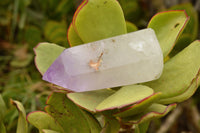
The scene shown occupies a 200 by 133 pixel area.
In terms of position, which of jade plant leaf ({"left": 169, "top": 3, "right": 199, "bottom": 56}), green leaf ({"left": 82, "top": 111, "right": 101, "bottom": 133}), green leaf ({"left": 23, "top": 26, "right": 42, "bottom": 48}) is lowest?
green leaf ({"left": 23, "top": 26, "right": 42, "bottom": 48})

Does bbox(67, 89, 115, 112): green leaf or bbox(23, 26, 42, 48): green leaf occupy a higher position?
bbox(67, 89, 115, 112): green leaf

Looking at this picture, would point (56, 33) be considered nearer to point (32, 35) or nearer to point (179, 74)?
point (32, 35)

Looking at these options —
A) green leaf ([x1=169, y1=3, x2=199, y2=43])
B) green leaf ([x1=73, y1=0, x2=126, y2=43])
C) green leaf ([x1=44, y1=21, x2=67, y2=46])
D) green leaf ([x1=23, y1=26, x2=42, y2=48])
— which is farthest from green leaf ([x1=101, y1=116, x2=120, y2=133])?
green leaf ([x1=23, y1=26, x2=42, y2=48])

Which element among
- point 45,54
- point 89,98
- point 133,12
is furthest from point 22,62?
point 89,98

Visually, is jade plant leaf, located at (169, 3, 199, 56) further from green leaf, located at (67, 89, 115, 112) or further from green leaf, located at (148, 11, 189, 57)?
green leaf, located at (67, 89, 115, 112)

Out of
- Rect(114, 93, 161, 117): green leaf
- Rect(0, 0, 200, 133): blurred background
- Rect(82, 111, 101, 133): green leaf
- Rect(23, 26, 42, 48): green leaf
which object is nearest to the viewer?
Rect(114, 93, 161, 117): green leaf

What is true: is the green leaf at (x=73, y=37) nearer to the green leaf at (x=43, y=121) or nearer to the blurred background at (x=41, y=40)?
the green leaf at (x=43, y=121)

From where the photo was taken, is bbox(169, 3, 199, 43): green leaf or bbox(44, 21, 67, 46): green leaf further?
bbox(44, 21, 67, 46): green leaf

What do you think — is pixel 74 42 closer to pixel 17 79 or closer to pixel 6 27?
pixel 17 79
